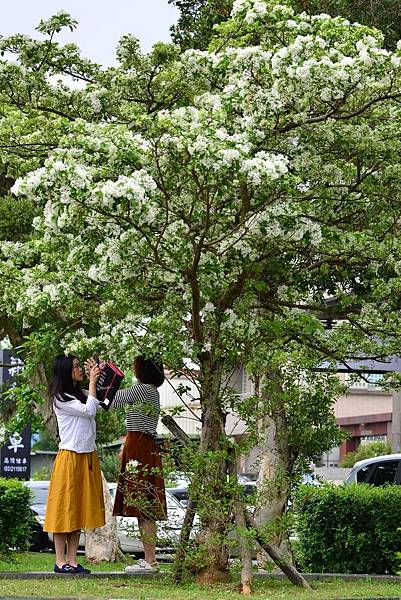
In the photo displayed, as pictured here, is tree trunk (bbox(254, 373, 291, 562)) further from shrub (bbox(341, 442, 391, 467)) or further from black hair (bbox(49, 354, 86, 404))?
shrub (bbox(341, 442, 391, 467))

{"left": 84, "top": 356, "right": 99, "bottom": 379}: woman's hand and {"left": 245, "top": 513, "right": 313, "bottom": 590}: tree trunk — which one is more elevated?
{"left": 84, "top": 356, "right": 99, "bottom": 379}: woman's hand

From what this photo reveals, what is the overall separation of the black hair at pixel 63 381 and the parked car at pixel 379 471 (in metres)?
8.74

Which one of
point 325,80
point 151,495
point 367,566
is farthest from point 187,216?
point 367,566

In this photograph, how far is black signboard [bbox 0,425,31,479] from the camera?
24844 millimetres

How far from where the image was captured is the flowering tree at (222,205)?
28.7ft

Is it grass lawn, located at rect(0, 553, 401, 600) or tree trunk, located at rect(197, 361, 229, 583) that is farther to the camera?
tree trunk, located at rect(197, 361, 229, 583)

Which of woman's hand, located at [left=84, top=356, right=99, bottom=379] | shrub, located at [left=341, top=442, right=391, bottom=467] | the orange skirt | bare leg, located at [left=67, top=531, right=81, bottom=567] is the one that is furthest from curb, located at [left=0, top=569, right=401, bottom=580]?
shrub, located at [left=341, top=442, right=391, bottom=467]

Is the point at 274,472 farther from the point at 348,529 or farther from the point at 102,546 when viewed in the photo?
the point at 102,546

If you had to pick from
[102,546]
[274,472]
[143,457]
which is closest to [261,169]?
[274,472]

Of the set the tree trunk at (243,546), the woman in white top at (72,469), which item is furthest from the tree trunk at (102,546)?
the tree trunk at (243,546)

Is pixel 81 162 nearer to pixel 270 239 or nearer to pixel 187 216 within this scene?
pixel 187 216

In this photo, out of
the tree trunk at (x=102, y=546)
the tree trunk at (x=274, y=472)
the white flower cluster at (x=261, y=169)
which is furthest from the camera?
the tree trunk at (x=102, y=546)

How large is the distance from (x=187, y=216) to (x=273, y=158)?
98cm

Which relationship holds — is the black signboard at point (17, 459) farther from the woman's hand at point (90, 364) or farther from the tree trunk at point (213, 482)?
the tree trunk at point (213, 482)
